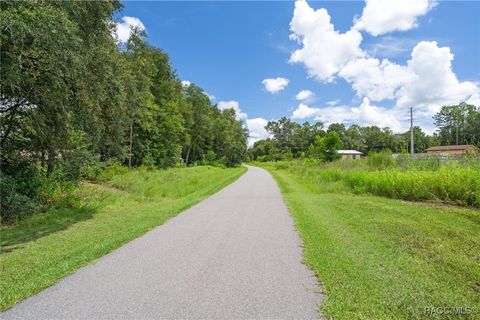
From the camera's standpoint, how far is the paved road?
11.3ft

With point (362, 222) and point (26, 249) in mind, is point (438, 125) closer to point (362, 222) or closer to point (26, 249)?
point (362, 222)

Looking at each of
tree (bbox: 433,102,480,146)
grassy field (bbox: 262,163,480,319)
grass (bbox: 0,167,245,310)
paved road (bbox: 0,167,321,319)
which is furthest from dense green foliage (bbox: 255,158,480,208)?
tree (bbox: 433,102,480,146)

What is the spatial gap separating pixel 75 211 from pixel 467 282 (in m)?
10.4

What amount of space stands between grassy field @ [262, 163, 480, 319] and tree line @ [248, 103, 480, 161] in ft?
224

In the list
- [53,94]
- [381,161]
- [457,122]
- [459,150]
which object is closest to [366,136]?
[457,122]

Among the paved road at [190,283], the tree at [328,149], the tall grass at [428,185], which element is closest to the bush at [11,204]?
the paved road at [190,283]

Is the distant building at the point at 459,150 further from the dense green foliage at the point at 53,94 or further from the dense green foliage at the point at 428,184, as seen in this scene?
the dense green foliage at the point at 53,94

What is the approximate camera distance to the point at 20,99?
9.74 meters

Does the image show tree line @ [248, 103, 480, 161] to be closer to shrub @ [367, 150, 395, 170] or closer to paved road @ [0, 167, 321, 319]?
shrub @ [367, 150, 395, 170]

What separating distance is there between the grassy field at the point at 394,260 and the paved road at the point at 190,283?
390 millimetres

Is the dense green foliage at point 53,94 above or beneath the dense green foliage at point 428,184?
above

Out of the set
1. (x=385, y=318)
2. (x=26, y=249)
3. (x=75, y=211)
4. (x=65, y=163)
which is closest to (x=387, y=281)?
(x=385, y=318)

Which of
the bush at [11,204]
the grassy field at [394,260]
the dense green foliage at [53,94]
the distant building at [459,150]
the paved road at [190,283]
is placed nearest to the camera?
the paved road at [190,283]

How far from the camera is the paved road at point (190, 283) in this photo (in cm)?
343
